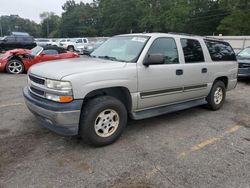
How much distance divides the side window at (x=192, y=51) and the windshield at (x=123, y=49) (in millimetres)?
999

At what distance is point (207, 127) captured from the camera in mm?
4988

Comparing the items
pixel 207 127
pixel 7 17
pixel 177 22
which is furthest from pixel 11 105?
pixel 7 17

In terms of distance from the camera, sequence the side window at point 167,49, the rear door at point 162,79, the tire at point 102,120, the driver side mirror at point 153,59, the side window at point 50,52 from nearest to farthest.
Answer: the tire at point 102,120
the driver side mirror at point 153,59
the rear door at point 162,79
the side window at point 167,49
the side window at point 50,52

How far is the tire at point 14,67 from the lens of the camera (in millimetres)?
11388

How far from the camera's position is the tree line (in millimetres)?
45562

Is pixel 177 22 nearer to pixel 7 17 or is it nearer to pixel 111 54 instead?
pixel 111 54

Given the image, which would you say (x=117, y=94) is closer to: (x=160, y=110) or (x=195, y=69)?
(x=160, y=110)

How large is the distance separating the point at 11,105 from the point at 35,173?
3455 mm

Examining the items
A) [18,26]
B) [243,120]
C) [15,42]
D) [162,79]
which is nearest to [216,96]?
[243,120]

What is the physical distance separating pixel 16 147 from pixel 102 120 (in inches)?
54.3

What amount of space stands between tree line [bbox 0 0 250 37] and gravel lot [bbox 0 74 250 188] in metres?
43.8

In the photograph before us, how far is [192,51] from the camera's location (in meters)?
5.34

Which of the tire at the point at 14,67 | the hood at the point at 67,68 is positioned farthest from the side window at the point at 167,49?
the tire at the point at 14,67

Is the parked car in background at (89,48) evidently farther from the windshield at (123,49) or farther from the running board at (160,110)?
the running board at (160,110)
